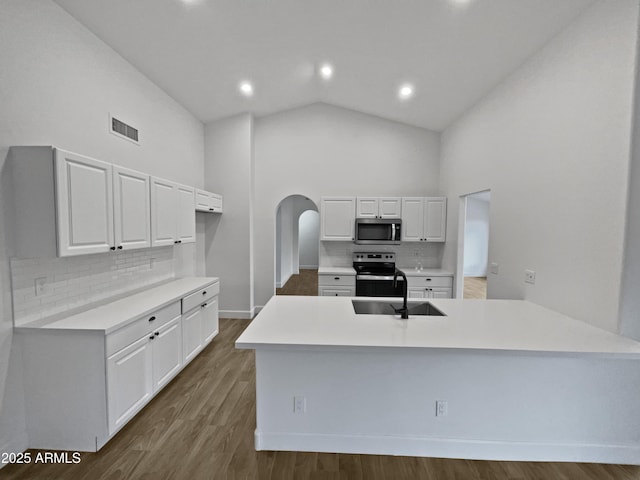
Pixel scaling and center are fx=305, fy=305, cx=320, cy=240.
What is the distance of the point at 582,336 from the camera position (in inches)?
79.0

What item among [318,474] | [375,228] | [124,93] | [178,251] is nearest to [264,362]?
[318,474]

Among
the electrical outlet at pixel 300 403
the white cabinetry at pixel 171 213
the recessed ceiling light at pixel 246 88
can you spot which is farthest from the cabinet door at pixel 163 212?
the electrical outlet at pixel 300 403

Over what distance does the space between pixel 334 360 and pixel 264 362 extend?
478mm

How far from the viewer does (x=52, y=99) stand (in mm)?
2307

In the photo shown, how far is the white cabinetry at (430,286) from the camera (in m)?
4.84

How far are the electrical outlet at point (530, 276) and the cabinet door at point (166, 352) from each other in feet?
11.4

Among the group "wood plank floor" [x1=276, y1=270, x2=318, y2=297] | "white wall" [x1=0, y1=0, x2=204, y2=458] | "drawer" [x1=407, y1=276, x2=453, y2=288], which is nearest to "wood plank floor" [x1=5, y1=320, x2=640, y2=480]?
"white wall" [x1=0, y1=0, x2=204, y2=458]

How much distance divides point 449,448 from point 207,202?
3.95 m

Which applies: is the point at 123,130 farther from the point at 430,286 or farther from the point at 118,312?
the point at 430,286

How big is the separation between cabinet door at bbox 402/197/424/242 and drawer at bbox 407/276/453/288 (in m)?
0.68

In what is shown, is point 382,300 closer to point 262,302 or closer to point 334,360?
point 334,360

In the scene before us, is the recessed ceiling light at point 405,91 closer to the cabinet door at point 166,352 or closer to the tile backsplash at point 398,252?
the tile backsplash at point 398,252

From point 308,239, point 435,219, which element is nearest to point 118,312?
point 435,219

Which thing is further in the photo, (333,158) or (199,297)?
(333,158)
